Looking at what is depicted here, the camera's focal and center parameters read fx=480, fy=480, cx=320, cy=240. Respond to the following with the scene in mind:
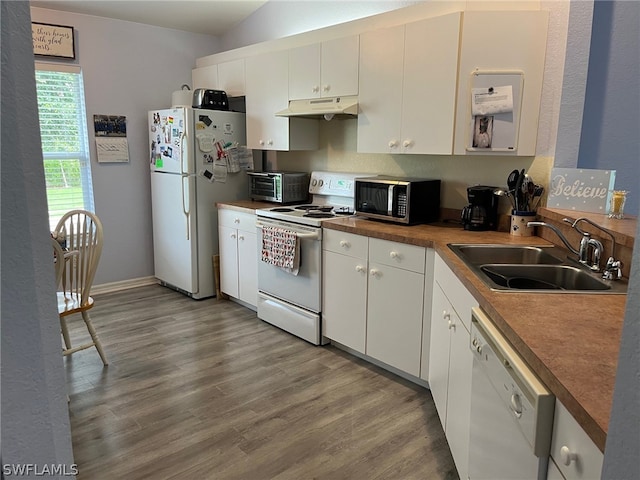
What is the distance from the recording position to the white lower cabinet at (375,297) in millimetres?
2705

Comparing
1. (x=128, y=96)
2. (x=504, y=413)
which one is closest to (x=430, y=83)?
(x=504, y=413)

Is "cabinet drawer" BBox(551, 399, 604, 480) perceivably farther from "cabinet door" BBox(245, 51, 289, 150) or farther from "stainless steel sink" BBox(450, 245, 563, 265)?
"cabinet door" BBox(245, 51, 289, 150)

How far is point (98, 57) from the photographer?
427 cm

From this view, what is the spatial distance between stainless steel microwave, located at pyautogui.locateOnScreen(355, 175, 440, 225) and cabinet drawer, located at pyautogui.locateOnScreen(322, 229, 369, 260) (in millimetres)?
250

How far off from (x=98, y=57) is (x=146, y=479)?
3681 mm

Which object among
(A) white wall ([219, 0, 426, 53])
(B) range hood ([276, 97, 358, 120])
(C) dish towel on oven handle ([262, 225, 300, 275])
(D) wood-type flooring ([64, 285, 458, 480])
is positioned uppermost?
(A) white wall ([219, 0, 426, 53])

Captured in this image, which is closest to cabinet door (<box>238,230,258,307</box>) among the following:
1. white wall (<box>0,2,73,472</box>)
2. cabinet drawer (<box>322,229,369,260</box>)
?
cabinet drawer (<box>322,229,369,260</box>)

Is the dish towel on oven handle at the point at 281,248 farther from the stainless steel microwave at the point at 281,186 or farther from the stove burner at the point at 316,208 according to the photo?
the stainless steel microwave at the point at 281,186

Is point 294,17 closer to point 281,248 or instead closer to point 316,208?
point 316,208

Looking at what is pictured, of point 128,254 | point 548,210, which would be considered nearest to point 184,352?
point 128,254

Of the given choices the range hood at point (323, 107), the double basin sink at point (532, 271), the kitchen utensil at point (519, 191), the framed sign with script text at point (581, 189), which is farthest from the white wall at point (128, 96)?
the framed sign with script text at point (581, 189)

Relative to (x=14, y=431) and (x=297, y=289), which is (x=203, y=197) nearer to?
(x=297, y=289)

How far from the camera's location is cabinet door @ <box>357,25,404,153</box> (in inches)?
116

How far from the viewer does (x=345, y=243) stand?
3061mm
